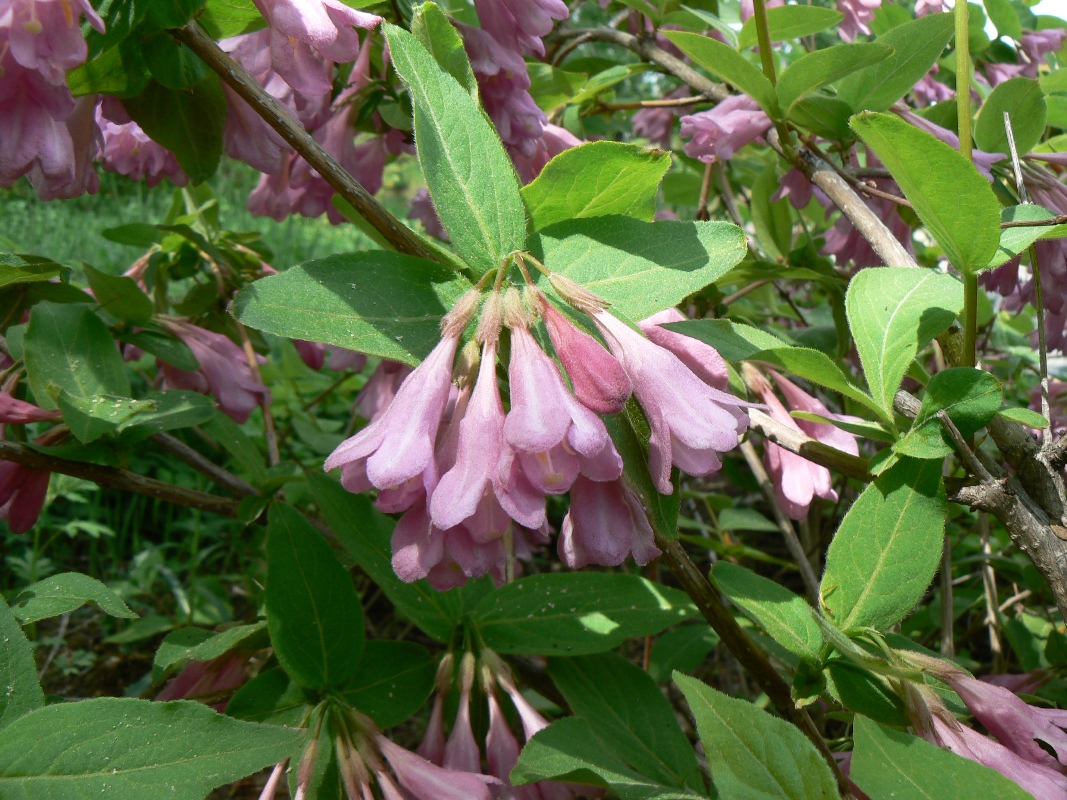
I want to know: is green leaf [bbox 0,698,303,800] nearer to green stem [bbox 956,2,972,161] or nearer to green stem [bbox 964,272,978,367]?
green stem [bbox 964,272,978,367]

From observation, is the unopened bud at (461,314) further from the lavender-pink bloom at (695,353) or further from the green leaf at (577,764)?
the green leaf at (577,764)

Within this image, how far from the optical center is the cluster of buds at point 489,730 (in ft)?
3.44

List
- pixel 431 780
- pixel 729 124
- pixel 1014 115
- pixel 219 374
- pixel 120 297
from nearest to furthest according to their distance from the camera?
1. pixel 431 780
2. pixel 1014 115
3. pixel 729 124
4. pixel 120 297
5. pixel 219 374

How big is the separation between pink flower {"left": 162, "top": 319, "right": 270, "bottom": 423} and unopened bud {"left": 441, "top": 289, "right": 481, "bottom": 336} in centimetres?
97

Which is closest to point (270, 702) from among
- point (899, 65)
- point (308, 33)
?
point (308, 33)

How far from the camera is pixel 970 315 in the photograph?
2.85 ft

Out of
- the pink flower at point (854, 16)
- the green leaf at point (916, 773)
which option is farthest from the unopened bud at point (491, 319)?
the pink flower at point (854, 16)

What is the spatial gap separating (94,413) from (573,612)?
26.4 inches

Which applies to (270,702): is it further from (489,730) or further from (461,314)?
(461,314)

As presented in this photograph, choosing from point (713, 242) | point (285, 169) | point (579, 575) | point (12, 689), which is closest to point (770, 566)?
point (579, 575)

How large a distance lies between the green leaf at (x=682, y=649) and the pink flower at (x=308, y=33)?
1146 millimetres

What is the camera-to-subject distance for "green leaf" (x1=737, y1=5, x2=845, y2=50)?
4.05 feet

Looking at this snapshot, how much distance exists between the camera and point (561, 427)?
0.66 metres

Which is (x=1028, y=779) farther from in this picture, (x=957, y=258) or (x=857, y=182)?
(x=857, y=182)
